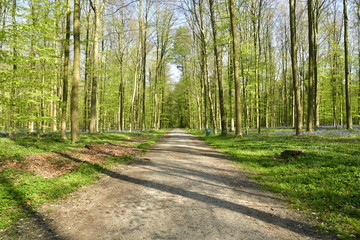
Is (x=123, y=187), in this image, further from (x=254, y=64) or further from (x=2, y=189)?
(x=254, y=64)

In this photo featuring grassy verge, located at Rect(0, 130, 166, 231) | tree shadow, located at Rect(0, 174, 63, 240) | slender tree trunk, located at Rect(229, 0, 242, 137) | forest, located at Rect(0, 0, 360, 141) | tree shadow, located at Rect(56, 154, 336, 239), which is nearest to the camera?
tree shadow, located at Rect(0, 174, 63, 240)

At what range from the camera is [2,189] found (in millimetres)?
4738

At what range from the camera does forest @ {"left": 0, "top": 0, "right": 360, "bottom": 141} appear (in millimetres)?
10828

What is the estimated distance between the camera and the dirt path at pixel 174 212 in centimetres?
331

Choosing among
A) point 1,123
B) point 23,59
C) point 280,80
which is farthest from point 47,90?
point 280,80

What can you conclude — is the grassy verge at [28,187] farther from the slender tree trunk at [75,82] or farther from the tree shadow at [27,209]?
the slender tree trunk at [75,82]

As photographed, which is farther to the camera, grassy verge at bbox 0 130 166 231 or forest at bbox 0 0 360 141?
forest at bbox 0 0 360 141

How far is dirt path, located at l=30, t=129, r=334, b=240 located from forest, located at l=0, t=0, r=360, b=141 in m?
7.42

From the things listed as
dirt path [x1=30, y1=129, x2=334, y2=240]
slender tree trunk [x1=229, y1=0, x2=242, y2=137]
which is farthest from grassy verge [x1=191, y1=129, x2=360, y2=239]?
slender tree trunk [x1=229, y1=0, x2=242, y2=137]

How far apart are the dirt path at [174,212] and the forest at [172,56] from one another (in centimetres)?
742

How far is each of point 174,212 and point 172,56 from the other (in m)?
33.4

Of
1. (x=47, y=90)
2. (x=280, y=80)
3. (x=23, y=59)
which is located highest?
(x=280, y=80)

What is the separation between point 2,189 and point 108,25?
2525cm

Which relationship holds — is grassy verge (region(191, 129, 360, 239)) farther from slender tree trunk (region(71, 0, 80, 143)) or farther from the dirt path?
slender tree trunk (region(71, 0, 80, 143))
